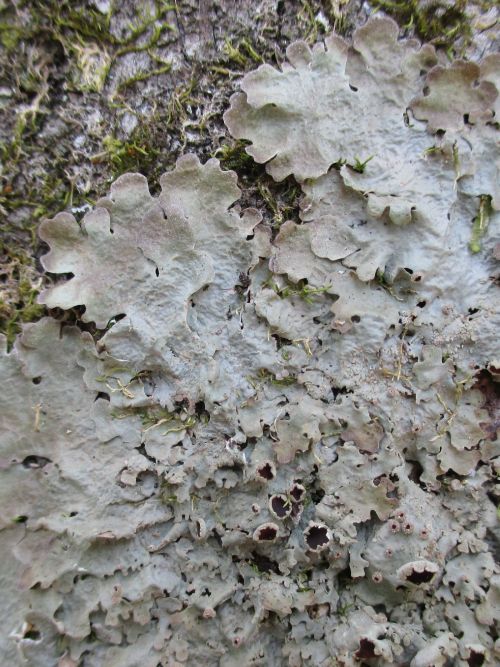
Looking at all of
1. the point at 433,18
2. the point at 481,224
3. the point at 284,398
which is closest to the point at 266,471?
the point at 284,398

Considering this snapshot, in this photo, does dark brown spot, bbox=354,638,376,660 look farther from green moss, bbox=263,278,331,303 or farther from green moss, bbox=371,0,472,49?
green moss, bbox=371,0,472,49

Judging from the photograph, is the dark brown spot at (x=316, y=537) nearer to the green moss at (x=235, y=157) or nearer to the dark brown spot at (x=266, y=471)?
the dark brown spot at (x=266, y=471)

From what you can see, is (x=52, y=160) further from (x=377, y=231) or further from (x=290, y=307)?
(x=377, y=231)

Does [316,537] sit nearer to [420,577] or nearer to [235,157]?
[420,577]

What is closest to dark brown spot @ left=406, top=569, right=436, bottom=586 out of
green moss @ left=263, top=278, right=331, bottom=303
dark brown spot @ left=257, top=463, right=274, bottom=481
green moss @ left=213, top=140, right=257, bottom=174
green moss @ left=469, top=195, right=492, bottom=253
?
dark brown spot @ left=257, top=463, right=274, bottom=481

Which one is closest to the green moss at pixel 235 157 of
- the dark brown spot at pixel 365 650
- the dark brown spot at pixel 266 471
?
the dark brown spot at pixel 266 471

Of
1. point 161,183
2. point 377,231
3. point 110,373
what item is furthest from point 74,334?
point 377,231
